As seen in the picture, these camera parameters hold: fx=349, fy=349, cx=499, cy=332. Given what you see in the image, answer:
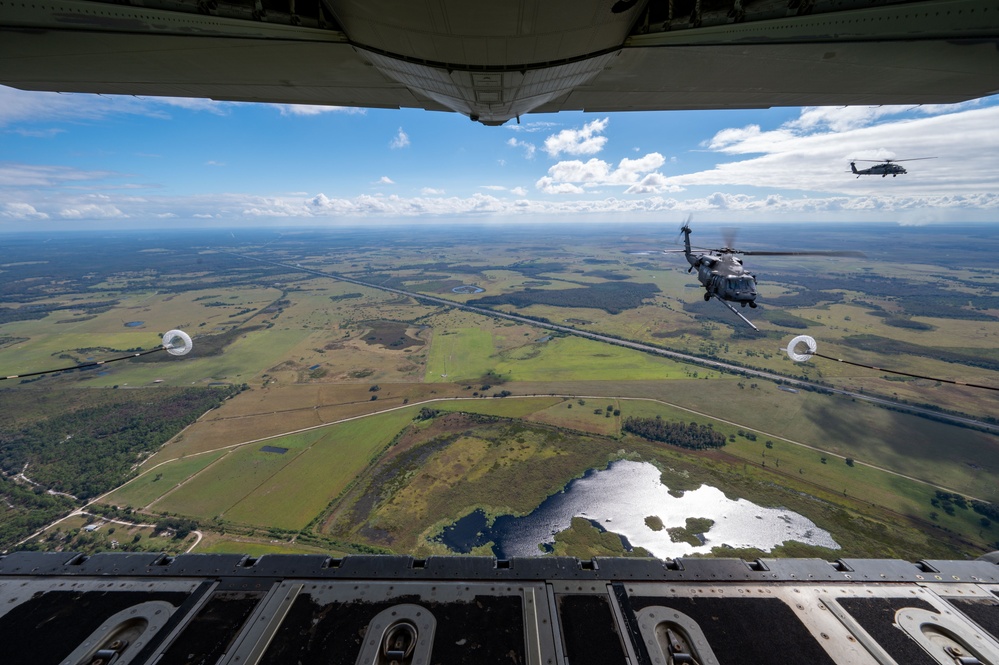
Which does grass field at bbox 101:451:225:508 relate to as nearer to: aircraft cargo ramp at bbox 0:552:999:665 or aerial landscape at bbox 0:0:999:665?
aerial landscape at bbox 0:0:999:665

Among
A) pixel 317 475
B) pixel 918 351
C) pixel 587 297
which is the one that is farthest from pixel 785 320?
pixel 317 475

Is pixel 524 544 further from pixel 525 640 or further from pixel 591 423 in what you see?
pixel 525 640

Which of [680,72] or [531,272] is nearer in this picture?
[680,72]

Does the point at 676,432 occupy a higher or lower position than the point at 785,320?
lower

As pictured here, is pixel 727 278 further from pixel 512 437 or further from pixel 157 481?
pixel 157 481

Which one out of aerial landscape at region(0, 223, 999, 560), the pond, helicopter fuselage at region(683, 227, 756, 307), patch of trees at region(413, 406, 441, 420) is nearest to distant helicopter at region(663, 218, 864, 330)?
helicopter fuselage at region(683, 227, 756, 307)

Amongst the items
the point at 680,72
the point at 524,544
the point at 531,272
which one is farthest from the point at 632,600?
the point at 531,272
